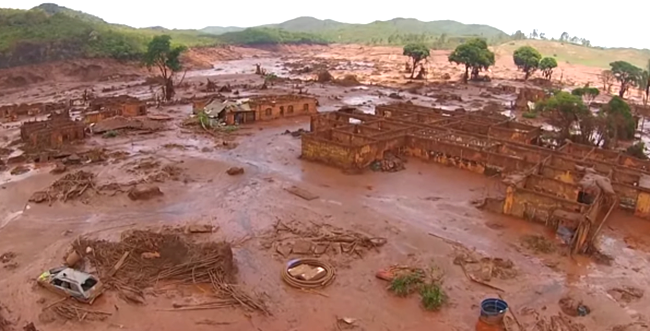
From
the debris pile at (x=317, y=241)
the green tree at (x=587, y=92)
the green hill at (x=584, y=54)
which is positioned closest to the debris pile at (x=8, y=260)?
the debris pile at (x=317, y=241)

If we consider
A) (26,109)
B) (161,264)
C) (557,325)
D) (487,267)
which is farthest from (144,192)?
(26,109)

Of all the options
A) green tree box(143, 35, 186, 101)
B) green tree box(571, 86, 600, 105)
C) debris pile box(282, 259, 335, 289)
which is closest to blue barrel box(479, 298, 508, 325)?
debris pile box(282, 259, 335, 289)

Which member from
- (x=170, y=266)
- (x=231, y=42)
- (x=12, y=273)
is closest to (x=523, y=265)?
(x=170, y=266)

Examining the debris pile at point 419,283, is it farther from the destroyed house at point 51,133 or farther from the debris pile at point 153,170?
the destroyed house at point 51,133

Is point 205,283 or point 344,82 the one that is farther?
point 344,82

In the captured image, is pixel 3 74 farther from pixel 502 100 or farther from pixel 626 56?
pixel 626 56

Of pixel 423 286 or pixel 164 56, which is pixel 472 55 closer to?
pixel 164 56

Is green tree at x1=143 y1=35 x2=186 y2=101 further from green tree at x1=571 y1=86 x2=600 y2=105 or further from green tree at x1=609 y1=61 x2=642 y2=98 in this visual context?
green tree at x1=609 y1=61 x2=642 y2=98
